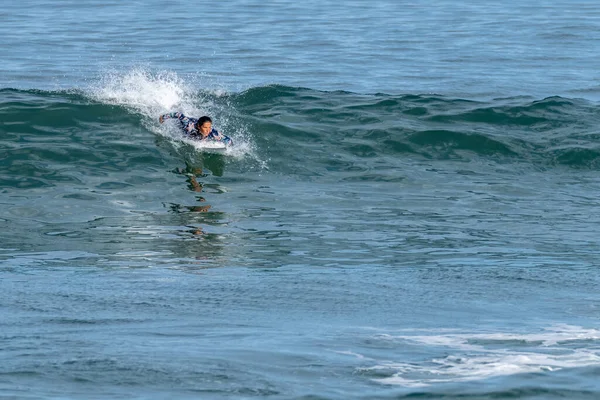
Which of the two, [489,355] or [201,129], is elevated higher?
[201,129]

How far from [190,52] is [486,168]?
15.4m

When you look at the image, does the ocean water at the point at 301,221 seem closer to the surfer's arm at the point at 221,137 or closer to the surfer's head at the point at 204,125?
the surfer's arm at the point at 221,137

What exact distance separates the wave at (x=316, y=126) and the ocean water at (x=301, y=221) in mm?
67

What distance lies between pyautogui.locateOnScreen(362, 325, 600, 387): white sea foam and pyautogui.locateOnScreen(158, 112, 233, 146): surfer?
10.6 m

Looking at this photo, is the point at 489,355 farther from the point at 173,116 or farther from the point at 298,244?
the point at 173,116

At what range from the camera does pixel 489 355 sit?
9297 mm

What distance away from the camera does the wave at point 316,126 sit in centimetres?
2053

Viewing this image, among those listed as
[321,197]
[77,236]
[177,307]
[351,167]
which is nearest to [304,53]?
[351,167]

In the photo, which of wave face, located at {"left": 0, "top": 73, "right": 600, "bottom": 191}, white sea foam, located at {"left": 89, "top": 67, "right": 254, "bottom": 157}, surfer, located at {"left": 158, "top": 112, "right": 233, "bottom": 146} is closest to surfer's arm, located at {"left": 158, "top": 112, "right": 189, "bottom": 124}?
surfer, located at {"left": 158, "top": 112, "right": 233, "bottom": 146}

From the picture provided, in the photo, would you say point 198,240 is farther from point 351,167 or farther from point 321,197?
point 351,167

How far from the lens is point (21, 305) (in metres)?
11.2

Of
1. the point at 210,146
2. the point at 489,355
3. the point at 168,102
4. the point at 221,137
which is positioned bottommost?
the point at 489,355

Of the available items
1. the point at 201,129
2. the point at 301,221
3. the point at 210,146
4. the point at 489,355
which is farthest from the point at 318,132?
the point at 489,355

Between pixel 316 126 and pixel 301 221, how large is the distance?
→ 20.0ft
